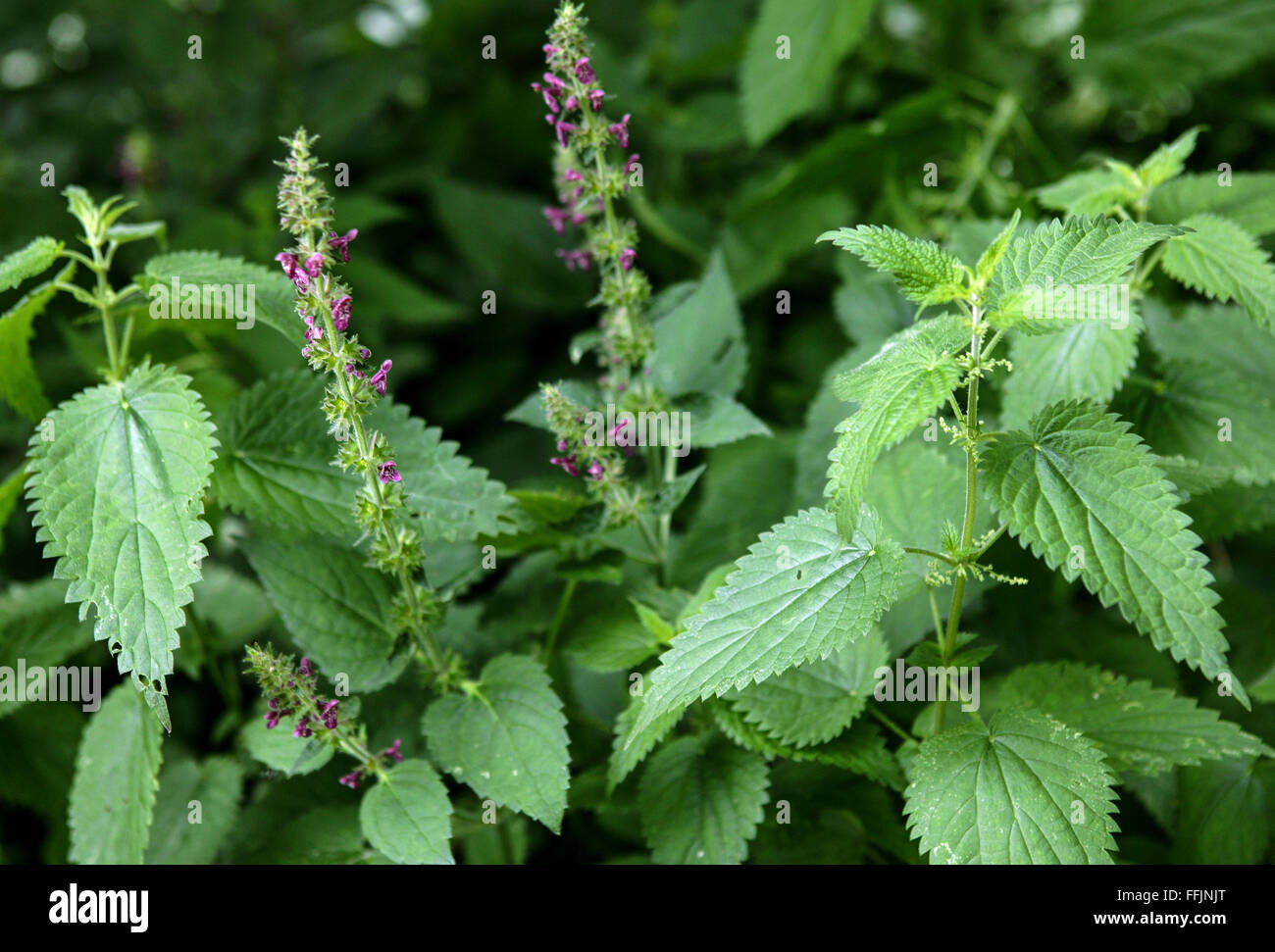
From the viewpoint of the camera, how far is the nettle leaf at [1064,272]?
0.96 m

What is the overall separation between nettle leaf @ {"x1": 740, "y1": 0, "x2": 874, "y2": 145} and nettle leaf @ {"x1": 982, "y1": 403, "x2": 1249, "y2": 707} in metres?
1.07

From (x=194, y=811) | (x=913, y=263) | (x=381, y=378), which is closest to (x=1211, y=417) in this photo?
(x=913, y=263)

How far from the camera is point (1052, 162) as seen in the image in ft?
5.83

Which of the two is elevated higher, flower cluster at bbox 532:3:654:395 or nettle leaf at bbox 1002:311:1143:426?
flower cluster at bbox 532:3:654:395

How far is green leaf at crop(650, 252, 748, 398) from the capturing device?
1435 mm

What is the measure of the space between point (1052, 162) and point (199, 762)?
5.19 ft

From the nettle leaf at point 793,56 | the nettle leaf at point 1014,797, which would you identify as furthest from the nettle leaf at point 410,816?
the nettle leaf at point 793,56

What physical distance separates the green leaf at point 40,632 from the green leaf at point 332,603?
0.39 m

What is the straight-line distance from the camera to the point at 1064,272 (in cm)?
99

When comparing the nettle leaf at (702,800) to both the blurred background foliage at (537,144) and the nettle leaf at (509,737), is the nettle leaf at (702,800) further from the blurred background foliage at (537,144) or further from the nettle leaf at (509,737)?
the blurred background foliage at (537,144)

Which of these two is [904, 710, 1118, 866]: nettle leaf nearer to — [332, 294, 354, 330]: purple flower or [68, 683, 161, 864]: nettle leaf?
[332, 294, 354, 330]: purple flower

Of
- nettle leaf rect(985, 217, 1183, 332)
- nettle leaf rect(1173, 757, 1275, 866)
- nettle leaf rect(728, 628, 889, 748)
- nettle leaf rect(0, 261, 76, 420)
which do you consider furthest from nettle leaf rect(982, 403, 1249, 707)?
nettle leaf rect(0, 261, 76, 420)
